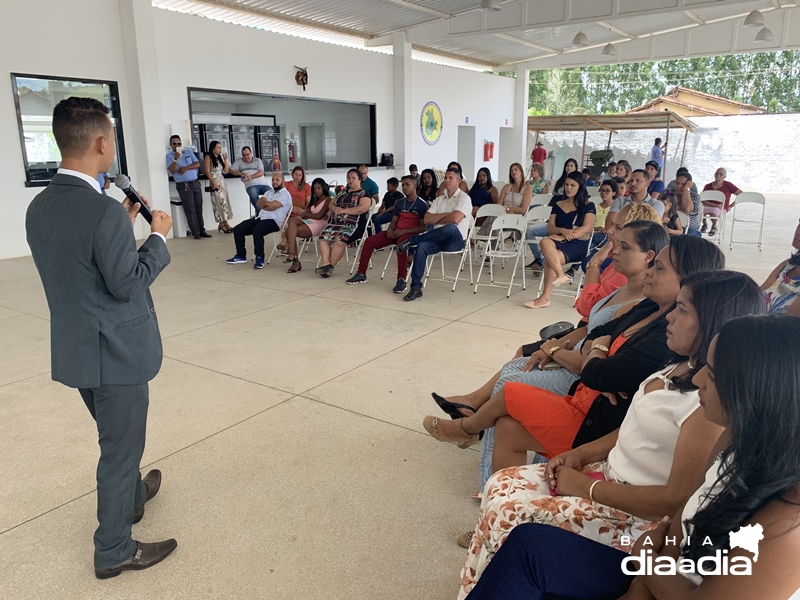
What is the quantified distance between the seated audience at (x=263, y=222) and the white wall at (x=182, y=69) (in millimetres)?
2751

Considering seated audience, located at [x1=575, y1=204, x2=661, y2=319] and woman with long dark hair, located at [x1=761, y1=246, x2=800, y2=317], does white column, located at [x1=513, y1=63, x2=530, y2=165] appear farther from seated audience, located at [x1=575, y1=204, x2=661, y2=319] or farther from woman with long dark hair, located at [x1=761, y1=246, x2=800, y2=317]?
seated audience, located at [x1=575, y1=204, x2=661, y2=319]

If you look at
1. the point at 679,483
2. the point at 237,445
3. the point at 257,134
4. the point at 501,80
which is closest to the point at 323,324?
the point at 237,445

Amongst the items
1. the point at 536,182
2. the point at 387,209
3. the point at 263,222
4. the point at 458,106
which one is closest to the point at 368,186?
the point at 387,209

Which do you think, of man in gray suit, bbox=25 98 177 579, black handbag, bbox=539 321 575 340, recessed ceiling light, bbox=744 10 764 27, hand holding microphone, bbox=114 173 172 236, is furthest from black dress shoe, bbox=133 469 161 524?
recessed ceiling light, bbox=744 10 764 27

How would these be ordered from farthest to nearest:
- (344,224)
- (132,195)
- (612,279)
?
1. (344,224)
2. (612,279)
3. (132,195)

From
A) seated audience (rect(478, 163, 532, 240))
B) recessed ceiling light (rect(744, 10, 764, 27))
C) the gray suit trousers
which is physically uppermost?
recessed ceiling light (rect(744, 10, 764, 27))

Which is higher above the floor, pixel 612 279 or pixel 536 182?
pixel 536 182

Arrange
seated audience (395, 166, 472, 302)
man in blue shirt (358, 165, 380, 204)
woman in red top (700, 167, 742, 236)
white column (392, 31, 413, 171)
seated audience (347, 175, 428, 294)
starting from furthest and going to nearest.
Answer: white column (392, 31, 413, 171)
woman in red top (700, 167, 742, 236)
man in blue shirt (358, 165, 380, 204)
seated audience (347, 175, 428, 294)
seated audience (395, 166, 472, 302)

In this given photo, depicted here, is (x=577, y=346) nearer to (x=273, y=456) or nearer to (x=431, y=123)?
(x=273, y=456)

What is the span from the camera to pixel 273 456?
2.87 m

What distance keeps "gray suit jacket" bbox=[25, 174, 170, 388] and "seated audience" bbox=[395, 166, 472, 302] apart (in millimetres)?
4031

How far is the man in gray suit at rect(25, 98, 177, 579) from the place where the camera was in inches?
70.7

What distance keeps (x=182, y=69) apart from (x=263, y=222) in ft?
13.7

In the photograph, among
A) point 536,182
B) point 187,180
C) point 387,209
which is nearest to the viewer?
point 387,209
